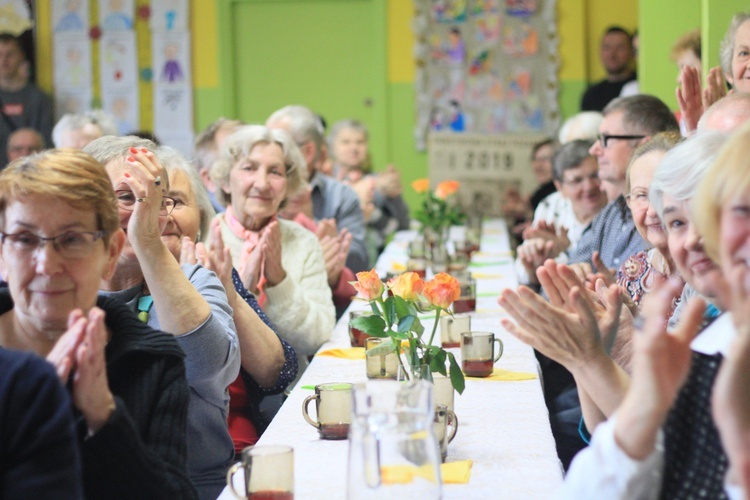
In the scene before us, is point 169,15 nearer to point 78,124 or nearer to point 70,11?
point 70,11

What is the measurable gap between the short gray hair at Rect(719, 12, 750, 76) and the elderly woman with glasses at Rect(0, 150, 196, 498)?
2305 mm

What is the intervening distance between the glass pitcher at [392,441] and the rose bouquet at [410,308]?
0.54 metres

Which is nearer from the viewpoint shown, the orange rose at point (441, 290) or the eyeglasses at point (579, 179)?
the orange rose at point (441, 290)

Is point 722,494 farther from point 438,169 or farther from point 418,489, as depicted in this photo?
point 438,169

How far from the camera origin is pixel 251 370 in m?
2.49

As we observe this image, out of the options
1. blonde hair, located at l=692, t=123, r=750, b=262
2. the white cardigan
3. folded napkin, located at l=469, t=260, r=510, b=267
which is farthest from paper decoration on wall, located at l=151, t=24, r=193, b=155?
blonde hair, located at l=692, t=123, r=750, b=262

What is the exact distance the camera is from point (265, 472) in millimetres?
1460

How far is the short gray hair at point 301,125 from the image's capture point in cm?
503

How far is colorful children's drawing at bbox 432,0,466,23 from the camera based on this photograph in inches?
320

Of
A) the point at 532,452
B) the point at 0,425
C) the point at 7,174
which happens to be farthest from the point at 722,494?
the point at 7,174

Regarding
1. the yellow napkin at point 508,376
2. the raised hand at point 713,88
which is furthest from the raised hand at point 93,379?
the raised hand at point 713,88

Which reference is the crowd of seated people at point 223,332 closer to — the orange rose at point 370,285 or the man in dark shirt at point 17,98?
the orange rose at point 370,285

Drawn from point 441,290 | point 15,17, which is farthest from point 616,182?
point 15,17

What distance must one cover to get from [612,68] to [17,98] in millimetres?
4658
